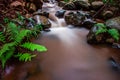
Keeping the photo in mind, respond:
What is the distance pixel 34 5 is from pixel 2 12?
210 centimetres

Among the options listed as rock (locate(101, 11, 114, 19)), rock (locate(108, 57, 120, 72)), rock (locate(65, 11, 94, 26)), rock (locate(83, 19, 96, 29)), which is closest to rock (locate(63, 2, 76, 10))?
rock (locate(65, 11, 94, 26))

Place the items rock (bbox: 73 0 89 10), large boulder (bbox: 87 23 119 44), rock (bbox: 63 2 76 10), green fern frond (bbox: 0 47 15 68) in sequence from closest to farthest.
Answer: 1. green fern frond (bbox: 0 47 15 68)
2. large boulder (bbox: 87 23 119 44)
3. rock (bbox: 73 0 89 10)
4. rock (bbox: 63 2 76 10)

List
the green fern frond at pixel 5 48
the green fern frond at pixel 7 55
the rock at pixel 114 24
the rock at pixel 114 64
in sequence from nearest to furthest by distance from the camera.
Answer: the green fern frond at pixel 5 48, the green fern frond at pixel 7 55, the rock at pixel 114 64, the rock at pixel 114 24

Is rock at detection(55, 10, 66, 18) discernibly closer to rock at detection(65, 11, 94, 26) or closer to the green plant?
rock at detection(65, 11, 94, 26)

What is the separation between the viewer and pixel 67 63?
415 centimetres

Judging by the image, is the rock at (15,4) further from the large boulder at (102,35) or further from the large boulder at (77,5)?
the large boulder at (102,35)

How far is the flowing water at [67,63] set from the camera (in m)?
3.68

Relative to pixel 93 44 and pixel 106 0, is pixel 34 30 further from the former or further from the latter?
pixel 106 0

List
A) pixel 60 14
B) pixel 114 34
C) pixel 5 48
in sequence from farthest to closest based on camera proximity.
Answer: pixel 60 14 < pixel 114 34 < pixel 5 48

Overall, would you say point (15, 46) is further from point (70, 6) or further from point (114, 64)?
point (70, 6)

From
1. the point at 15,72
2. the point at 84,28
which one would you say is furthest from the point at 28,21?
the point at 15,72

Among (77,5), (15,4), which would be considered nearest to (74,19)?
(77,5)

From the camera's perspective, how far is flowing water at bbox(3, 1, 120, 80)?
12.1 feet

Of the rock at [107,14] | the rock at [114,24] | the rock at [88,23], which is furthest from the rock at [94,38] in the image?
A: the rock at [107,14]
